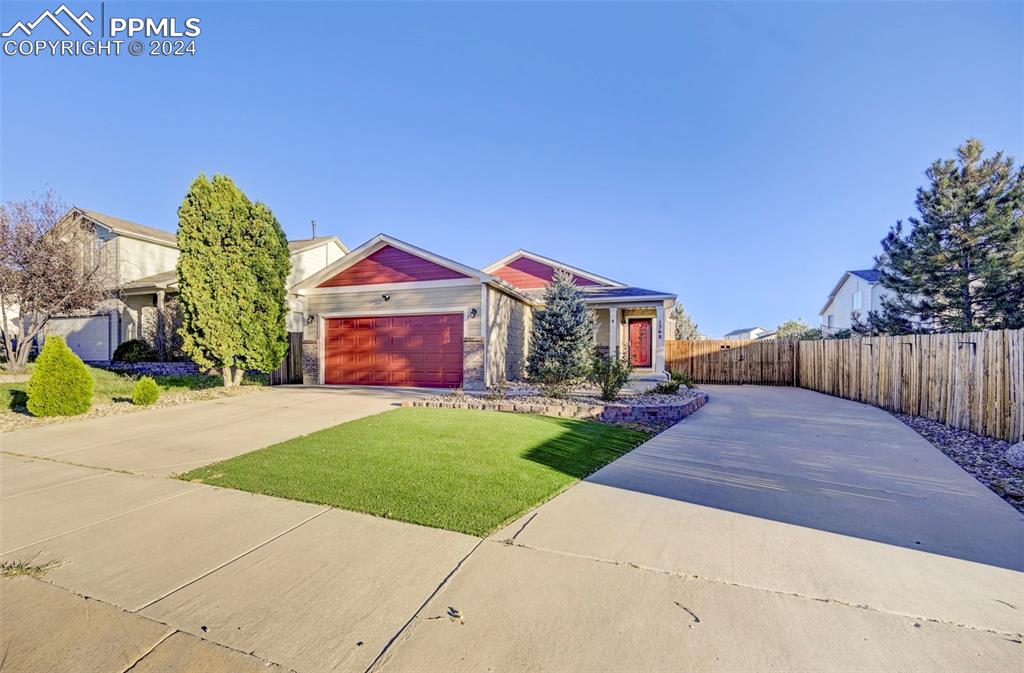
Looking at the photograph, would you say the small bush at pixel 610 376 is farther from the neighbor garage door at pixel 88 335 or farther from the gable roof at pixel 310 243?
the neighbor garage door at pixel 88 335

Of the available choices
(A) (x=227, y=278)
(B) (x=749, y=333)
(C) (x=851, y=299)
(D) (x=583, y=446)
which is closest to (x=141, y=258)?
(A) (x=227, y=278)

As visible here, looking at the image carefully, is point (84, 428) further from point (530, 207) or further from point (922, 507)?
point (530, 207)

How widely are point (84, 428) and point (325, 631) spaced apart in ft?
23.6

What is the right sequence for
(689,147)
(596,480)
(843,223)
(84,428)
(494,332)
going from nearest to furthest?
(596,480) → (84,428) → (494,332) → (689,147) → (843,223)

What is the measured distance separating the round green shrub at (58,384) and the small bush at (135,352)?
32.4 feet

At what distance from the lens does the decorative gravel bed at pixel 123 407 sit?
6.78 m

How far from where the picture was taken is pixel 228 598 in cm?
226

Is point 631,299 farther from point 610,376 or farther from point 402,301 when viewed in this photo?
point 402,301

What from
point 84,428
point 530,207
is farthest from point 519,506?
point 530,207

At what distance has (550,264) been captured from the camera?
19.8 m

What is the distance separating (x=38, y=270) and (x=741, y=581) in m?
19.4

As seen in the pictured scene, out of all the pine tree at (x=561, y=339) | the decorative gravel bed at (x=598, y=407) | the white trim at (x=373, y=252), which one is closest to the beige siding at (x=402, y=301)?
the white trim at (x=373, y=252)

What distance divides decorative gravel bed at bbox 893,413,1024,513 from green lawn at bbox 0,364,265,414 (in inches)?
524

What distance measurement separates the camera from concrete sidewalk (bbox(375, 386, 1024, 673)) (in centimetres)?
187
